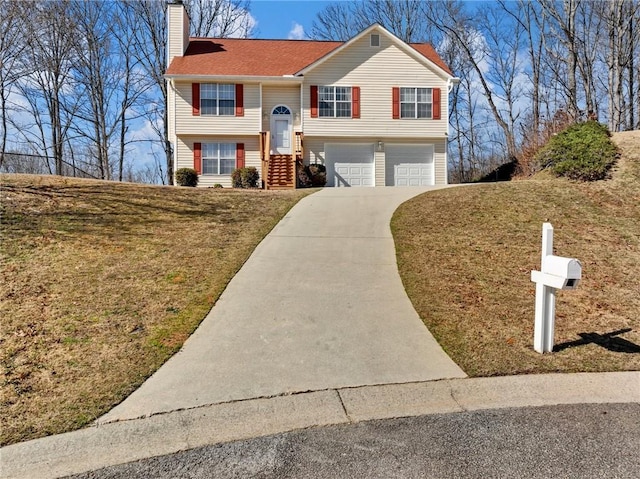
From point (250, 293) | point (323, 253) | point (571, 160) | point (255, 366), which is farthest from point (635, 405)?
point (571, 160)

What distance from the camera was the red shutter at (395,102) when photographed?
66.0 ft

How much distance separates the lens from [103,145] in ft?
101

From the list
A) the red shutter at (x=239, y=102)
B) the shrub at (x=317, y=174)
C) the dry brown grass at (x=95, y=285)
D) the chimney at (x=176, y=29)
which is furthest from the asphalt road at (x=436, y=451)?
the chimney at (x=176, y=29)

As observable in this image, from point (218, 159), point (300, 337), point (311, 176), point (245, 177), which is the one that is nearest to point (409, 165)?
point (311, 176)

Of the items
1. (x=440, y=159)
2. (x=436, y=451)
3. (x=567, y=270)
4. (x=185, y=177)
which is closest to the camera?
(x=436, y=451)

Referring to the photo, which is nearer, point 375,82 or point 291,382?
point 291,382

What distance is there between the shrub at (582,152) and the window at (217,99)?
1237cm

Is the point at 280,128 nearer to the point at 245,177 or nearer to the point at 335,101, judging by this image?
the point at 335,101

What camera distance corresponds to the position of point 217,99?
19562 millimetres

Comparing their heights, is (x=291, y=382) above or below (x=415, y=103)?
below

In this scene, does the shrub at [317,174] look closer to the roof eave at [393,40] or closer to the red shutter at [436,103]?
the roof eave at [393,40]

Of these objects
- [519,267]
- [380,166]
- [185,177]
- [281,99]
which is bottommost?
[519,267]

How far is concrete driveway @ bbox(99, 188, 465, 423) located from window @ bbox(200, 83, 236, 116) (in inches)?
A: 507

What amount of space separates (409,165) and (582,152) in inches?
323
